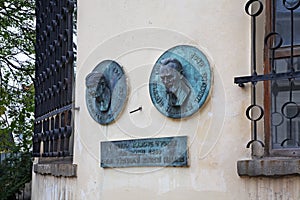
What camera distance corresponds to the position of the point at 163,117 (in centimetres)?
443

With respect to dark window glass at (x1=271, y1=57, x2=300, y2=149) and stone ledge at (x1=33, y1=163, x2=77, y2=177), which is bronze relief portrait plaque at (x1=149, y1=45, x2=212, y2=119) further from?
stone ledge at (x1=33, y1=163, x2=77, y2=177)

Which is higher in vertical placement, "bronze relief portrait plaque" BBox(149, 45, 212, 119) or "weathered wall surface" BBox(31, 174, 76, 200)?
"bronze relief portrait plaque" BBox(149, 45, 212, 119)

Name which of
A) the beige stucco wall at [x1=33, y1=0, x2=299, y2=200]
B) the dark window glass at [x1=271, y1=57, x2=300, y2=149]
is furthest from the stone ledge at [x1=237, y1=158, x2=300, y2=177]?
the dark window glass at [x1=271, y1=57, x2=300, y2=149]

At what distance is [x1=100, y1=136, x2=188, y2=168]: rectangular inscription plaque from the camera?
4.27 meters

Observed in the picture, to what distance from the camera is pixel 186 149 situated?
423cm

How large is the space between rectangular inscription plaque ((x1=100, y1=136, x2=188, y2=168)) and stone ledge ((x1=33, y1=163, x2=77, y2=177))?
60cm

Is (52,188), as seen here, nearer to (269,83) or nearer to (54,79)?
(54,79)

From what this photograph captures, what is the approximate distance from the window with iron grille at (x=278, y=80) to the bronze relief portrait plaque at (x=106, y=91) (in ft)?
3.96

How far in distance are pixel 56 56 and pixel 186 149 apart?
2995 millimetres

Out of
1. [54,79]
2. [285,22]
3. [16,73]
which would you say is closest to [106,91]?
[285,22]

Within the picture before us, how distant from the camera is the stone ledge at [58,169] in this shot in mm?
5410

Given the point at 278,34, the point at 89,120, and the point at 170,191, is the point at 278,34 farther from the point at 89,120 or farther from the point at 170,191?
the point at 89,120

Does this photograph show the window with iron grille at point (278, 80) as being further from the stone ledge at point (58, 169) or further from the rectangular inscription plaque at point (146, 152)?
the stone ledge at point (58, 169)

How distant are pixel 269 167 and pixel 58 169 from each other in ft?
9.16
